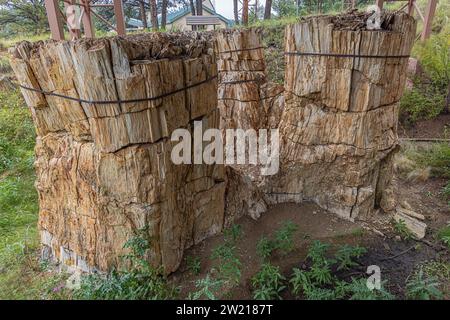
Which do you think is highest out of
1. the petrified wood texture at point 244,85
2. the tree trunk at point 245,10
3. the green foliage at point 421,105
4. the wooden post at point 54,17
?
the tree trunk at point 245,10

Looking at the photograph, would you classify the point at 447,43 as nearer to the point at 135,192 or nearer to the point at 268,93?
the point at 268,93

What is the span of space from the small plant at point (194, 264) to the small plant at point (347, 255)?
1154mm

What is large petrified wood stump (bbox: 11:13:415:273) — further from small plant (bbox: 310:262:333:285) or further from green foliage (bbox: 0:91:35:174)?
green foliage (bbox: 0:91:35:174)

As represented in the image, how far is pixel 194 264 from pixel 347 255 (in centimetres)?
129

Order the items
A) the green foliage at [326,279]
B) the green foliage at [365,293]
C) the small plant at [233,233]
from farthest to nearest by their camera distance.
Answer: the small plant at [233,233], the green foliage at [326,279], the green foliage at [365,293]

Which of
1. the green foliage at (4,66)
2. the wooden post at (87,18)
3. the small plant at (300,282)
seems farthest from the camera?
the green foliage at (4,66)

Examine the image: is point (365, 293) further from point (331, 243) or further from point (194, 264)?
point (194, 264)

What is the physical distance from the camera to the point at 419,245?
9.62 feet

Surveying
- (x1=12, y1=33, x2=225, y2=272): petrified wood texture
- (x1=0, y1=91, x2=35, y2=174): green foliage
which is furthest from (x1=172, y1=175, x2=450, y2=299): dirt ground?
(x1=0, y1=91, x2=35, y2=174): green foliage

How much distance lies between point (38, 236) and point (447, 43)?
25.9ft

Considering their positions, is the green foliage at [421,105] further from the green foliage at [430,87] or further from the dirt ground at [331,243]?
the dirt ground at [331,243]

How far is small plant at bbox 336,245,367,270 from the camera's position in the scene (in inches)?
102

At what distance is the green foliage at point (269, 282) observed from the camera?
7.60 feet

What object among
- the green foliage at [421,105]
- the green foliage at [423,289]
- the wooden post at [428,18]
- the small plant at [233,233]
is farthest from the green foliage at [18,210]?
the wooden post at [428,18]
